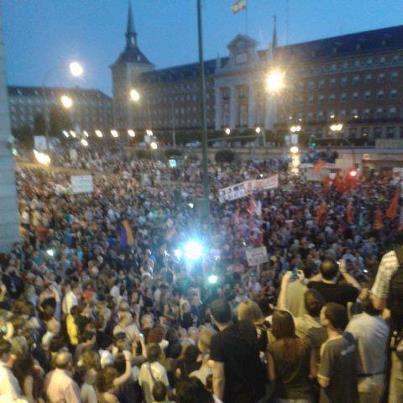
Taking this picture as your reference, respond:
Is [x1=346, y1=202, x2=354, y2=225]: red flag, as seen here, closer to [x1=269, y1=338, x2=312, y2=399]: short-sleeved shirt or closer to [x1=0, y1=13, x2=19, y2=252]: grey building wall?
[x1=0, y1=13, x2=19, y2=252]: grey building wall

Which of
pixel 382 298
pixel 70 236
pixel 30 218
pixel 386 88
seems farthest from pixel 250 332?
pixel 386 88

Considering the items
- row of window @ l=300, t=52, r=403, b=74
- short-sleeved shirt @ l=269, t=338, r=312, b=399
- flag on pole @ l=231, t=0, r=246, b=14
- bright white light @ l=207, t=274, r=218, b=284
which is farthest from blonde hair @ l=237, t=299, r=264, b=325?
row of window @ l=300, t=52, r=403, b=74

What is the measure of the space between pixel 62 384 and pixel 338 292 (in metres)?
2.73

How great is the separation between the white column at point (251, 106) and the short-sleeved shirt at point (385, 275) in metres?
86.6

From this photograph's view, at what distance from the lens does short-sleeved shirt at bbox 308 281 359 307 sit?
4.48m

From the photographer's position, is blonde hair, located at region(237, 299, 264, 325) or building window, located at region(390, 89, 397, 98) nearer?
blonde hair, located at region(237, 299, 264, 325)

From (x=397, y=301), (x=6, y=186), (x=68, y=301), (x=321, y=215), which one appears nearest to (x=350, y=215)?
(x=321, y=215)

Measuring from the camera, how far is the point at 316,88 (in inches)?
3359

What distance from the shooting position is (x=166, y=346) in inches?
228

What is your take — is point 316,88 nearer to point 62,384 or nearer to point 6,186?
point 6,186

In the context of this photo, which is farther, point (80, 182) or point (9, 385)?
point (80, 182)

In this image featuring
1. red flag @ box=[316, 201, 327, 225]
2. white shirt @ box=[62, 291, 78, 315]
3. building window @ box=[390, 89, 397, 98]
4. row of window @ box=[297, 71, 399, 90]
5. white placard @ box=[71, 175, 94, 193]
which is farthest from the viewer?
row of window @ box=[297, 71, 399, 90]

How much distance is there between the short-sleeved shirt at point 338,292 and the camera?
4477 millimetres

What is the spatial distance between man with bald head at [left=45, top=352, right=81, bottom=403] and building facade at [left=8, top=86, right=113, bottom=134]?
132 metres
